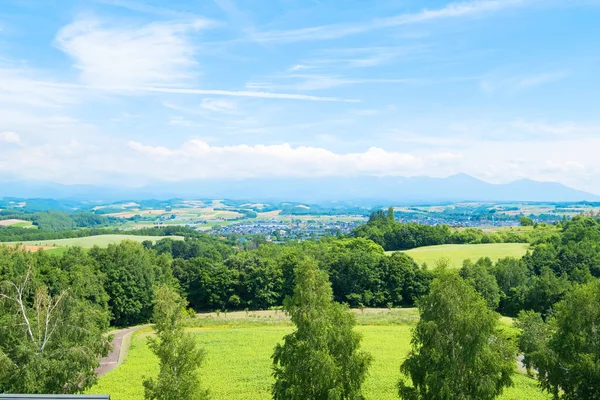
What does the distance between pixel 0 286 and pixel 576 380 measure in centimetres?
2562

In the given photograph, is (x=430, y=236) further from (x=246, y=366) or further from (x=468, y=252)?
(x=246, y=366)

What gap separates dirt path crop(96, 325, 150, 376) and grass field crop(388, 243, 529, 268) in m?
49.7

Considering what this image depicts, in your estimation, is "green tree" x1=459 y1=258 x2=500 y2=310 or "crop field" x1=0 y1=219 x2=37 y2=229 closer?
"green tree" x1=459 y1=258 x2=500 y2=310

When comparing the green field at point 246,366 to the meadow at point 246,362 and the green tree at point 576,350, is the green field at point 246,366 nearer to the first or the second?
the meadow at point 246,362

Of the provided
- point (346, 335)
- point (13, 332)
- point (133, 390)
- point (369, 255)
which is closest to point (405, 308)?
point (369, 255)

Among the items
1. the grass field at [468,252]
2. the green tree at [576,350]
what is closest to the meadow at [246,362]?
the green tree at [576,350]

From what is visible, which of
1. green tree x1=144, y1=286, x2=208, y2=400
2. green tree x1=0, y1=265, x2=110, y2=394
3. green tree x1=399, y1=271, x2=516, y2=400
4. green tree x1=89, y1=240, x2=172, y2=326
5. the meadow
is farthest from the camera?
green tree x1=89, y1=240, x2=172, y2=326

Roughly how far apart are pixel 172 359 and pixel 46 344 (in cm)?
704

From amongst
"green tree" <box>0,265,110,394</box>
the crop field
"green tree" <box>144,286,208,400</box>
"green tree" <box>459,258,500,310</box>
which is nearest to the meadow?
"green tree" <box>0,265,110,394</box>

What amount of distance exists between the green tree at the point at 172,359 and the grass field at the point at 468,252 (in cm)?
6656

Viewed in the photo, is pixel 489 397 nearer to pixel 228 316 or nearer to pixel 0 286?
pixel 0 286

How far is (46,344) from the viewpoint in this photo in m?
21.9

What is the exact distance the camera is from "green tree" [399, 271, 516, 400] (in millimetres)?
18281

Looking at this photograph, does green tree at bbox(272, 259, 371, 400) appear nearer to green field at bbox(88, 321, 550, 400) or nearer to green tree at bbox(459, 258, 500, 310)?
green field at bbox(88, 321, 550, 400)
